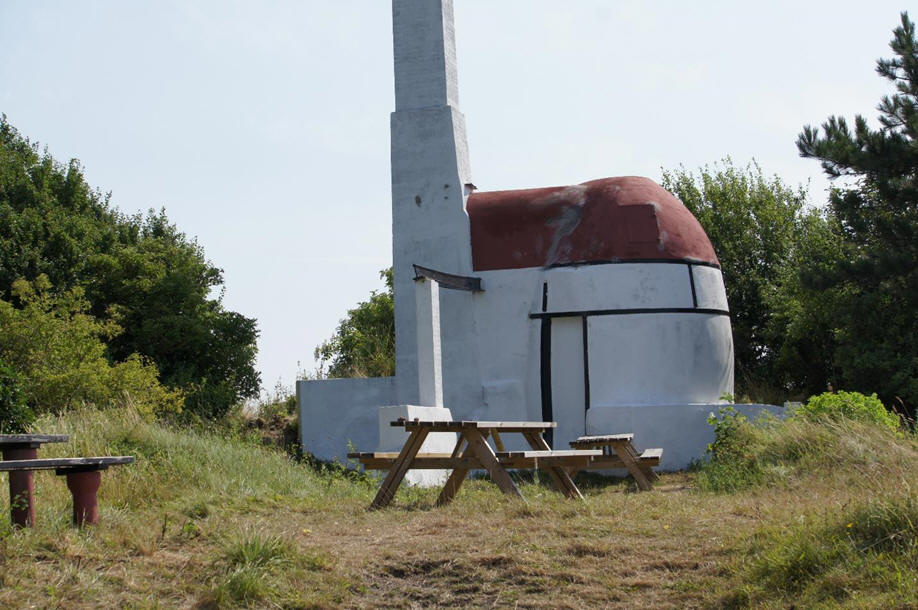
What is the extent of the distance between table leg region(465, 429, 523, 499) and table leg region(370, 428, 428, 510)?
1.55 ft

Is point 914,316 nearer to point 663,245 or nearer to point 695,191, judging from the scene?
point 663,245

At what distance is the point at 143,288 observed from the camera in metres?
22.3

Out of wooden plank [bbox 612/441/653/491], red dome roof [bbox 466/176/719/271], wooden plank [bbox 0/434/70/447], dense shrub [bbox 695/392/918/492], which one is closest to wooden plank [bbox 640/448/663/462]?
wooden plank [bbox 612/441/653/491]

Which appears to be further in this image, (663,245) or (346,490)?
(663,245)

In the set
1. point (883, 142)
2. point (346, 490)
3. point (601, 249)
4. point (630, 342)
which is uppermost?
point (883, 142)

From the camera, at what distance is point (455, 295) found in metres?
17.7

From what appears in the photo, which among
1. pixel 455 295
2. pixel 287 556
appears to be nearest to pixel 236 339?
pixel 455 295

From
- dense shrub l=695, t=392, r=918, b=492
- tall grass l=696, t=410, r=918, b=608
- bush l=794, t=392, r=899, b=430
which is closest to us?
tall grass l=696, t=410, r=918, b=608

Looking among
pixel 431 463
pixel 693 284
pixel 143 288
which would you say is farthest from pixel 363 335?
pixel 431 463

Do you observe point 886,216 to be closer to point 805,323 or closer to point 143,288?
point 805,323

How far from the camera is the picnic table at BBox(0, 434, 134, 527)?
755 centimetres

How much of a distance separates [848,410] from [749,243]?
15776mm

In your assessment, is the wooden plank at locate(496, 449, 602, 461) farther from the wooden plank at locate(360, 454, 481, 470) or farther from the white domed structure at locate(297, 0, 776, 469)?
the white domed structure at locate(297, 0, 776, 469)

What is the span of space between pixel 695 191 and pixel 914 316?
12.0 metres
